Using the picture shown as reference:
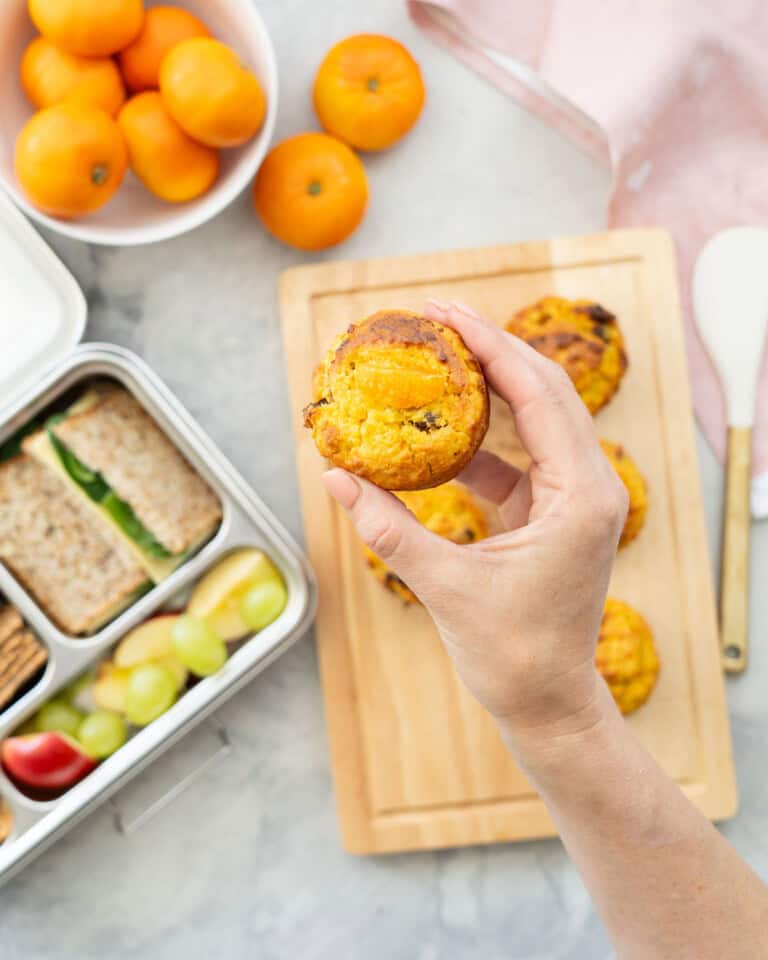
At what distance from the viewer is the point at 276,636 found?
2.12 meters

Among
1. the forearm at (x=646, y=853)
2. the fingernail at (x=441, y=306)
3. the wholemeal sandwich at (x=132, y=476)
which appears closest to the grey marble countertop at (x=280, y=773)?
→ the wholemeal sandwich at (x=132, y=476)

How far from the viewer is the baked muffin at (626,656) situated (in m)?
2.16

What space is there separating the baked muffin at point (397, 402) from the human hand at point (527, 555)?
5 cm

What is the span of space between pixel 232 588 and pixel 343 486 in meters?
0.80

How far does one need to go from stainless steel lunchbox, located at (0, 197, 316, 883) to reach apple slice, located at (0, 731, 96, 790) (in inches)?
1.1

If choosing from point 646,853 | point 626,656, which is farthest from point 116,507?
point 646,853

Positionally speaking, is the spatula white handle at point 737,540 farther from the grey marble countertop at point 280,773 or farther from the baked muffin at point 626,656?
the baked muffin at point 626,656

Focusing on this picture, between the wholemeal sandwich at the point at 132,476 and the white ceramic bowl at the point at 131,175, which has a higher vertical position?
the white ceramic bowl at the point at 131,175

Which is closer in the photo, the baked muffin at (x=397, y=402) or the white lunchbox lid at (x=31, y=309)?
the baked muffin at (x=397, y=402)

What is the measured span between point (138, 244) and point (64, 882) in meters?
1.58

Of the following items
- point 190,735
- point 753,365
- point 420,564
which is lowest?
point 190,735

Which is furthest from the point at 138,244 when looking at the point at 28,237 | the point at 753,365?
the point at 753,365

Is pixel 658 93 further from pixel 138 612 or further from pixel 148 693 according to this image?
pixel 148 693

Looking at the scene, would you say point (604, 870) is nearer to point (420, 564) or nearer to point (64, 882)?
point (420, 564)
